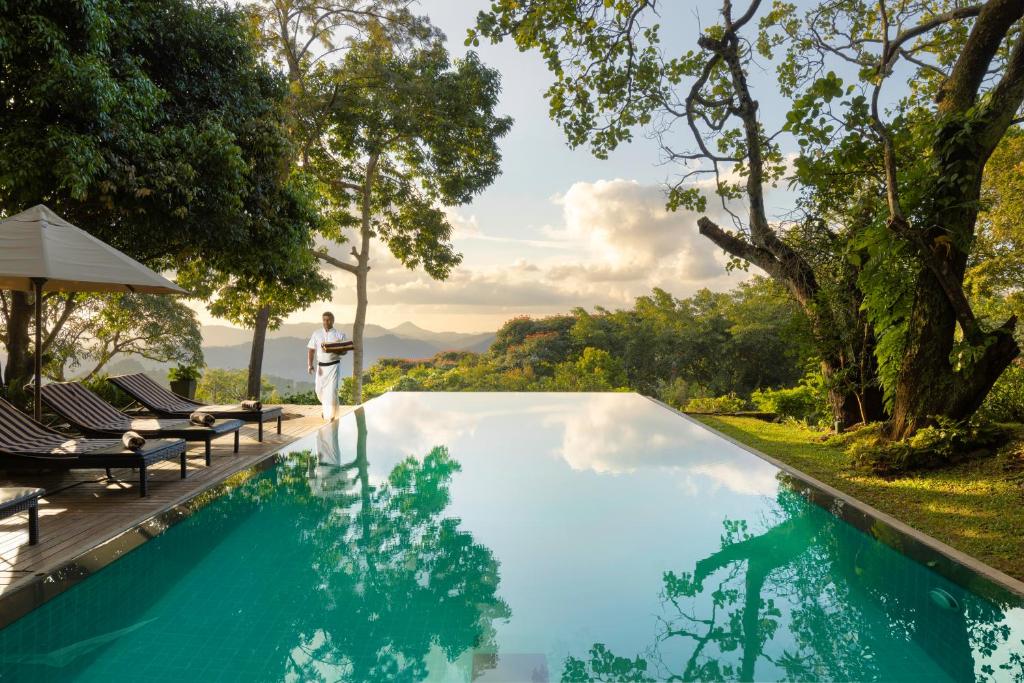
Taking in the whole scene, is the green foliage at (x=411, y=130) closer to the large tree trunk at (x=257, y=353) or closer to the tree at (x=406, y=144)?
the tree at (x=406, y=144)

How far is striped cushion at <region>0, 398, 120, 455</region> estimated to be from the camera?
4734mm

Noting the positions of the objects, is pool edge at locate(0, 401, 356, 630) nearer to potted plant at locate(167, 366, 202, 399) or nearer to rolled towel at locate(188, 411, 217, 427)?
rolled towel at locate(188, 411, 217, 427)

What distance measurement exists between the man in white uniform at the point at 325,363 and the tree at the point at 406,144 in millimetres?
4336

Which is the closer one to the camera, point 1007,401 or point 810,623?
point 810,623

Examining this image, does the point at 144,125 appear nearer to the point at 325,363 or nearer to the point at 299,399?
the point at 325,363

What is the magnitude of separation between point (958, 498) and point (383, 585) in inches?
180

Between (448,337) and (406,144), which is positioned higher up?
(406,144)

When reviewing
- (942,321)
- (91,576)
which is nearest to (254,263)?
(91,576)

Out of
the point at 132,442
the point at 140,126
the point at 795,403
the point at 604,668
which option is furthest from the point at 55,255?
the point at 795,403

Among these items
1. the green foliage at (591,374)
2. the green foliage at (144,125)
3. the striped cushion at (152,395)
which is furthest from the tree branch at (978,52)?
the green foliage at (591,374)

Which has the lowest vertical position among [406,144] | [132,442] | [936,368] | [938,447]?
[938,447]

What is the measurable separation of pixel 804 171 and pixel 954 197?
157 cm

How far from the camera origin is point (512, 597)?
11.4 feet

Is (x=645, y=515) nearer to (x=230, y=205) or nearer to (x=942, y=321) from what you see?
(x=942, y=321)
